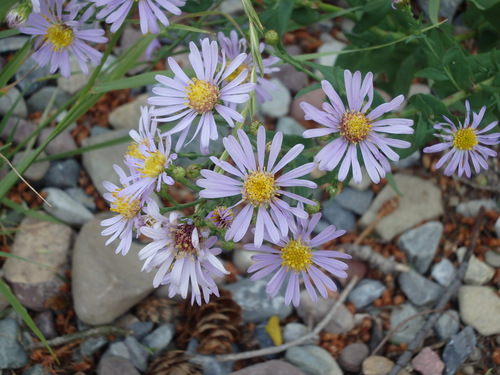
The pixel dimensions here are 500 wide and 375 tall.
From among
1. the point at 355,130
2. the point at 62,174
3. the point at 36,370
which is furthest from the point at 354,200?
the point at 36,370

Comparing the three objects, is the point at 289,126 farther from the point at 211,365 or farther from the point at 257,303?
the point at 211,365

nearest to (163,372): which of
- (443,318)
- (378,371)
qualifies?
(378,371)

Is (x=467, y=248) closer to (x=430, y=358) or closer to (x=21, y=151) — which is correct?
(x=430, y=358)

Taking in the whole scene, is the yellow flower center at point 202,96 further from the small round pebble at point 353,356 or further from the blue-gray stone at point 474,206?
the blue-gray stone at point 474,206

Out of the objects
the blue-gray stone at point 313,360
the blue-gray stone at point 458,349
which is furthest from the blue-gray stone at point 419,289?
the blue-gray stone at point 313,360

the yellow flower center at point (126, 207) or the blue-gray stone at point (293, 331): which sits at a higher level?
the blue-gray stone at point (293, 331)

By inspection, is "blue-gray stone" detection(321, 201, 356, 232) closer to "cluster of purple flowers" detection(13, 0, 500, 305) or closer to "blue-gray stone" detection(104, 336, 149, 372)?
"cluster of purple flowers" detection(13, 0, 500, 305)
